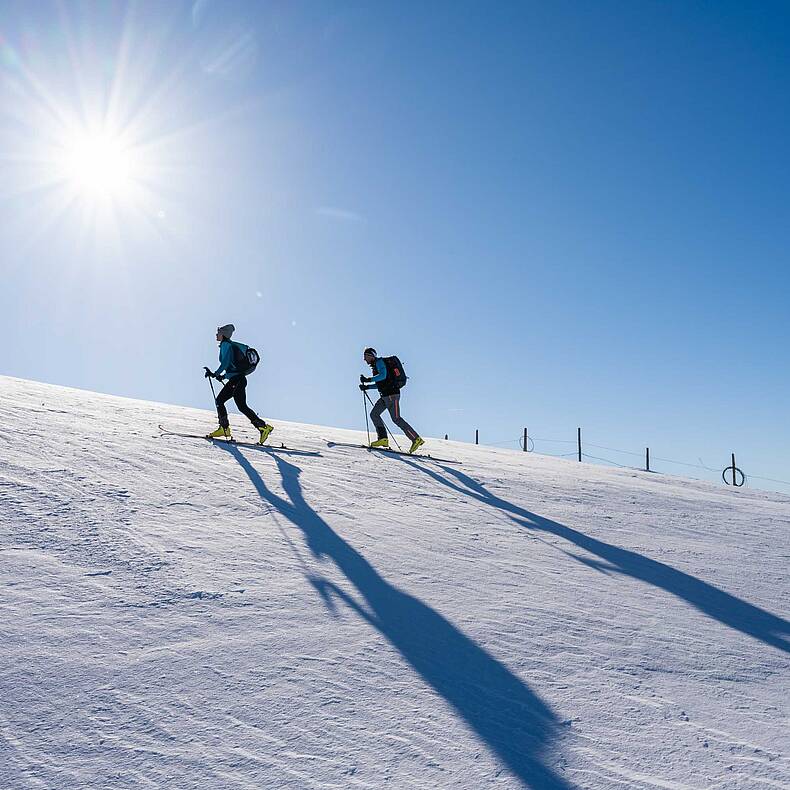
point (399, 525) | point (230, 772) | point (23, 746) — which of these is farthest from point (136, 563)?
point (399, 525)

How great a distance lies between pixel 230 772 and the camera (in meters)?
2.16

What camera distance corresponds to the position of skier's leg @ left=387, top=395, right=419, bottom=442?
A: 11.3 metres

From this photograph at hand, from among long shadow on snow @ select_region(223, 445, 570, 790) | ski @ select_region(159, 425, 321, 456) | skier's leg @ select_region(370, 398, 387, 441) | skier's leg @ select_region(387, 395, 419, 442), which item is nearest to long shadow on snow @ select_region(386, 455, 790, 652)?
long shadow on snow @ select_region(223, 445, 570, 790)

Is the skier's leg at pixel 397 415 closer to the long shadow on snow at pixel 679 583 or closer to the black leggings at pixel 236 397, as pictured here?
the black leggings at pixel 236 397

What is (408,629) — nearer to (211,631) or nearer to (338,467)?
(211,631)

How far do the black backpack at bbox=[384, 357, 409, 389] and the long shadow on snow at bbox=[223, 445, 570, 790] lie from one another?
692cm

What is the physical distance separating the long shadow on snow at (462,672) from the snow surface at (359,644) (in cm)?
1

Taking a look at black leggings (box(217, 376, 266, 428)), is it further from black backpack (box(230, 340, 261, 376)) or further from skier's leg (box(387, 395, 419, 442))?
skier's leg (box(387, 395, 419, 442))

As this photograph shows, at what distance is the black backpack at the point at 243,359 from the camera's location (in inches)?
392

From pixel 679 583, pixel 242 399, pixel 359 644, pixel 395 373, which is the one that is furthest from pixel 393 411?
pixel 359 644

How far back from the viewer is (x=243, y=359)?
998cm

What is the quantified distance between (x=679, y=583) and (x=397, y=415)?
7052mm

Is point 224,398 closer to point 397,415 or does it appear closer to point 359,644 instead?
point 397,415

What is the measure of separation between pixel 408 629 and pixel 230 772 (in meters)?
1.38
